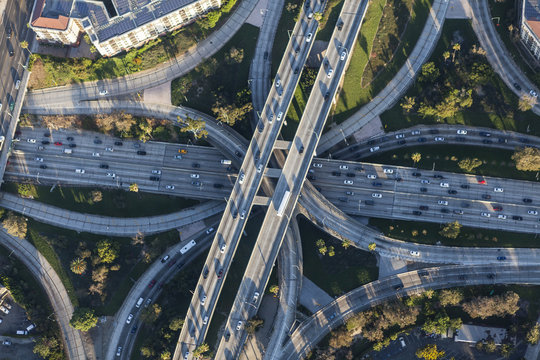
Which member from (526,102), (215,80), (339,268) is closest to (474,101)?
(526,102)

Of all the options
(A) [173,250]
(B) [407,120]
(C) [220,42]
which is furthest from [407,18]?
(A) [173,250]

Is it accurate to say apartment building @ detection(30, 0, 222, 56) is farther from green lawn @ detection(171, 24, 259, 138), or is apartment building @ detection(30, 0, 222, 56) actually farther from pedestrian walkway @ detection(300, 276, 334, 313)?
pedestrian walkway @ detection(300, 276, 334, 313)

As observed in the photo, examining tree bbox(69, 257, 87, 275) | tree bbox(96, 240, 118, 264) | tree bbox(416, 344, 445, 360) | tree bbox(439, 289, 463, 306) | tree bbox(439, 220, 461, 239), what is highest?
tree bbox(439, 220, 461, 239)

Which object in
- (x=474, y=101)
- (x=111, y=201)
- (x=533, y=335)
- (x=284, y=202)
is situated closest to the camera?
(x=533, y=335)

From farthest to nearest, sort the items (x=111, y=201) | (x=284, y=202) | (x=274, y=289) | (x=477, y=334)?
1. (x=111, y=201)
2. (x=274, y=289)
3. (x=477, y=334)
4. (x=284, y=202)

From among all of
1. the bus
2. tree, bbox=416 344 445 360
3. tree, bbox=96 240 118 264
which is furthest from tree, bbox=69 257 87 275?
tree, bbox=416 344 445 360

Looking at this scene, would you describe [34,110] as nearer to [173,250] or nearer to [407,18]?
[173,250]

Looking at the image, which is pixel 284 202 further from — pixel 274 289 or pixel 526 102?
pixel 526 102
